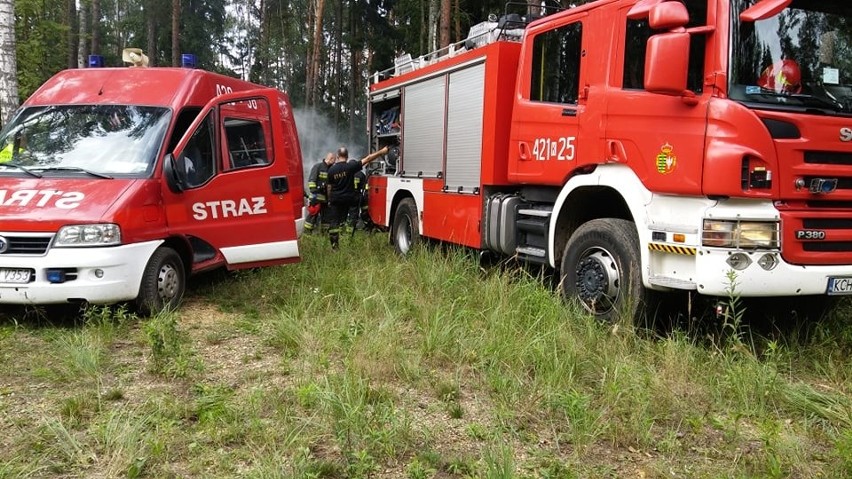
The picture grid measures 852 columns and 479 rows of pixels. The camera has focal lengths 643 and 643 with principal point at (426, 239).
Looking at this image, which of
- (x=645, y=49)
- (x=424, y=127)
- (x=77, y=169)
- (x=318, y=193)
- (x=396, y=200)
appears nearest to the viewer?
(x=645, y=49)

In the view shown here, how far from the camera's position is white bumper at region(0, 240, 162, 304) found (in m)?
5.04

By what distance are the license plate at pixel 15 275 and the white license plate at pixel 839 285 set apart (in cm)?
589

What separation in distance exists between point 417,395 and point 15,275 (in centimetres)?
345

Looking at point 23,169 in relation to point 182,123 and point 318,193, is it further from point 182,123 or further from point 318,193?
point 318,193

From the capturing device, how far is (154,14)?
99.8 ft

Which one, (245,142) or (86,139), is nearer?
(86,139)

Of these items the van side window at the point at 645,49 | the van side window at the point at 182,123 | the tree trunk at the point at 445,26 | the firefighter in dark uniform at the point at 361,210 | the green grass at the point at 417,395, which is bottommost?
the green grass at the point at 417,395

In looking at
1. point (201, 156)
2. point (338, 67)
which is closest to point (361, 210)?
point (201, 156)

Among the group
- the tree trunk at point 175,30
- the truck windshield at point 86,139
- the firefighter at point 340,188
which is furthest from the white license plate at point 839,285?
the tree trunk at point 175,30

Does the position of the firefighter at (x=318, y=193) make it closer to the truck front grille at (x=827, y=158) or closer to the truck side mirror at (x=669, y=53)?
the truck side mirror at (x=669, y=53)

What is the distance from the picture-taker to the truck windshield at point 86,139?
5777 millimetres

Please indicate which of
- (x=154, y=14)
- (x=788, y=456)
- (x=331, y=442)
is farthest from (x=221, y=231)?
(x=154, y=14)

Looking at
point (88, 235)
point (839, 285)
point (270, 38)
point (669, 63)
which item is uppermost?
point (270, 38)

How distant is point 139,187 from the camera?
5547mm
